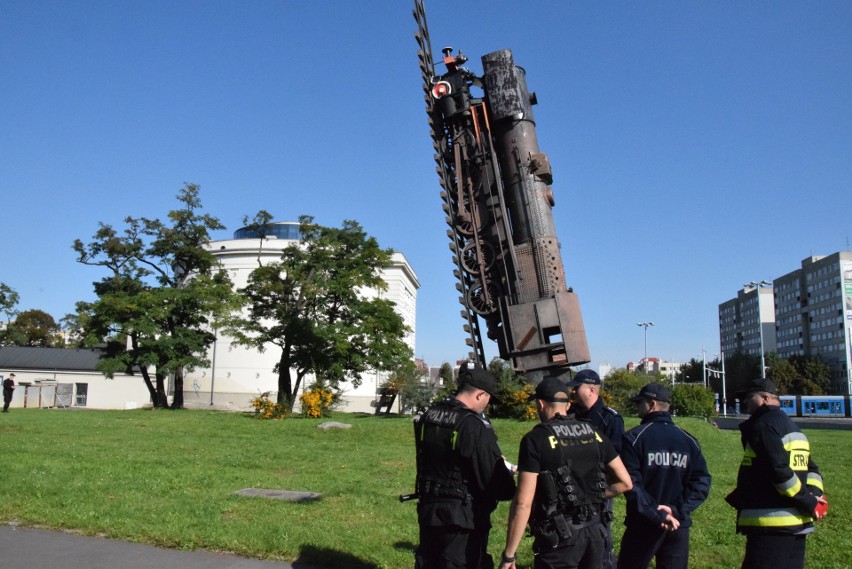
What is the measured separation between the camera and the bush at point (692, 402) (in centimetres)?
3209

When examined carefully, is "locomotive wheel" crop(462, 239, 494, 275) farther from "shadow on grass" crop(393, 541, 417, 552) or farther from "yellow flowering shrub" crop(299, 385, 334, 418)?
"yellow flowering shrub" crop(299, 385, 334, 418)

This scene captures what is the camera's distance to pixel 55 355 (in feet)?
175

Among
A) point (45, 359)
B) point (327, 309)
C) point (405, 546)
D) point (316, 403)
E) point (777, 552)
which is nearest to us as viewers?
point (777, 552)

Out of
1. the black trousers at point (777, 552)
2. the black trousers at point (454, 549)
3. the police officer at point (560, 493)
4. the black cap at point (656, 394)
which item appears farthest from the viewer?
the black cap at point (656, 394)

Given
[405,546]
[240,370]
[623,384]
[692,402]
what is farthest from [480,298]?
[240,370]

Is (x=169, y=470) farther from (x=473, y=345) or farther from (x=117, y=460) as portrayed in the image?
(x=473, y=345)

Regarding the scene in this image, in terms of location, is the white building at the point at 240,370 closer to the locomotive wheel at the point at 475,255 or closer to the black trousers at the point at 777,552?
the locomotive wheel at the point at 475,255

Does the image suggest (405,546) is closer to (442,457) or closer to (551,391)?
(442,457)

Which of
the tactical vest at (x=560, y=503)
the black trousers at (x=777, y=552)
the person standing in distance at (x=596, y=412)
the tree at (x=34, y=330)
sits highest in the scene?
the tree at (x=34, y=330)

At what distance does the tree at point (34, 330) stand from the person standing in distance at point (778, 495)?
84417 mm

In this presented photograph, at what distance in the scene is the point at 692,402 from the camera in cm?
3209

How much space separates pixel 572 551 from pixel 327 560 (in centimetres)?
305

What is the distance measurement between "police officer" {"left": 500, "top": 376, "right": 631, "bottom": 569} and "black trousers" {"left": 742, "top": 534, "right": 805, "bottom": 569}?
3.63 ft

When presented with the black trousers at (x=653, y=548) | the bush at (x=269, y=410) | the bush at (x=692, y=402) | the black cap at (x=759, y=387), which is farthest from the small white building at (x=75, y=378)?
the black cap at (x=759, y=387)
